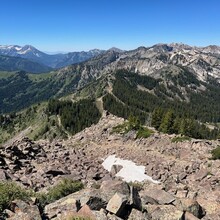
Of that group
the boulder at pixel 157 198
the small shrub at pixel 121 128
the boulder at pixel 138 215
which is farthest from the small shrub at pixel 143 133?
the boulder at pixel 138 215

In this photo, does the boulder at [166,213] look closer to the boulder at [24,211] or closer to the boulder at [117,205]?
the boulder at [117,205]

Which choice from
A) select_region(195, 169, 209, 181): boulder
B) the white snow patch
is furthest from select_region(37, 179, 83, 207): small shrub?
select_region(195, 169, 209, 181): boulder

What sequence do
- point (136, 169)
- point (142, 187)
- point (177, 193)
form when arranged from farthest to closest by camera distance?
point (136, 169) → point (142, 187) → point (177, 193)

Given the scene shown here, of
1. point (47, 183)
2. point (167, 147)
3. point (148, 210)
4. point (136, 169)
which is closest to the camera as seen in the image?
point (148, 210)

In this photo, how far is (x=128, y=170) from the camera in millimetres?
61781

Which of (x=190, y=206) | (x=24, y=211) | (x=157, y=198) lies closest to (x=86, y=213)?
(x=24, y=211)

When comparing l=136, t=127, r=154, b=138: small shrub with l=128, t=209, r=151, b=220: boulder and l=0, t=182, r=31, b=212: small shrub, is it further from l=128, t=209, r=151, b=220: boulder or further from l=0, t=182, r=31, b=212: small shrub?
l=0, t=182, r=31, b=212: small shrub

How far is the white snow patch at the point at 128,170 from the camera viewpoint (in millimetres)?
56669

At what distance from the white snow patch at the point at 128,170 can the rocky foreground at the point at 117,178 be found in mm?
1310

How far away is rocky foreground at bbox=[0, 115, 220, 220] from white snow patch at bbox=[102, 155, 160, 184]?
4.30ft

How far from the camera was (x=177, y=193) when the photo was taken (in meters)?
36.4

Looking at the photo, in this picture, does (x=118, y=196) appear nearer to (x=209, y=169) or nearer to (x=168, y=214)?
(x=168, y=214)

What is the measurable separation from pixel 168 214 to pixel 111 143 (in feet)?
197

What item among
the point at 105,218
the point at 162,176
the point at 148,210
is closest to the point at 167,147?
the point at 162,176
